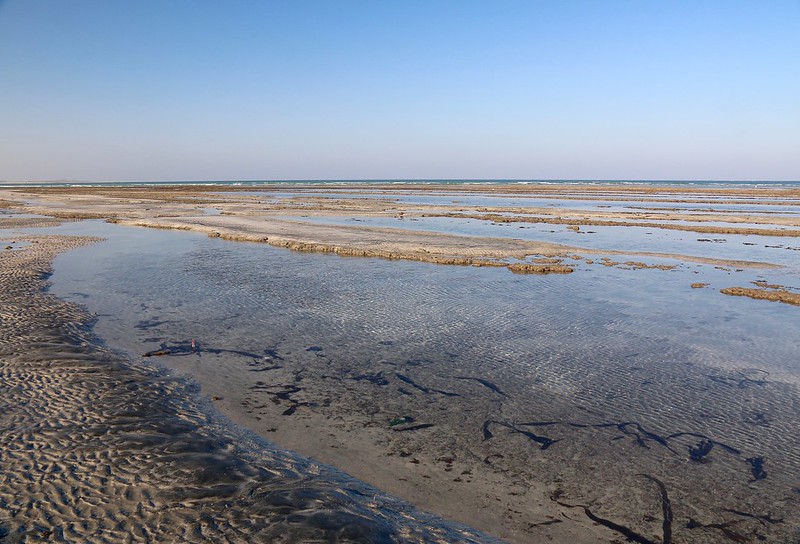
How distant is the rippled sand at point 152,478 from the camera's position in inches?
252

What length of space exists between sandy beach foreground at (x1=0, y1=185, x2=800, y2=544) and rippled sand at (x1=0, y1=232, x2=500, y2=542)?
3cm

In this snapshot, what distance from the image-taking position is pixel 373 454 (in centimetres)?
877

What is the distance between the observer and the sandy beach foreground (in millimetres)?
6766

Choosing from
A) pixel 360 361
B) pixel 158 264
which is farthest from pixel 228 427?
pixel 158 264

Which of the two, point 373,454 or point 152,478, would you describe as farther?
point 373,454

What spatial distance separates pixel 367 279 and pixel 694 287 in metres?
14.0

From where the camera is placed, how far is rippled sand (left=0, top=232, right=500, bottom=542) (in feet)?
21.0

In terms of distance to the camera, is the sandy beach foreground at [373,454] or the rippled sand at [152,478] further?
the sandy beach foreground at [373,454]

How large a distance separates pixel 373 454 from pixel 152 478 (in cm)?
338

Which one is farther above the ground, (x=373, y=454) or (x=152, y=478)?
(x=152, y=478)

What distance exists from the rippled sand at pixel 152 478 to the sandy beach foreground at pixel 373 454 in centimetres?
3

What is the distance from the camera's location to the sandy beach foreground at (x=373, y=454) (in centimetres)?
677

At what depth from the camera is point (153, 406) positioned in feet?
32.8

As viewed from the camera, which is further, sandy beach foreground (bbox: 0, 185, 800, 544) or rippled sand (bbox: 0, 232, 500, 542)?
sandy beach foreground (bbox: 0, 185, 800, 544)
